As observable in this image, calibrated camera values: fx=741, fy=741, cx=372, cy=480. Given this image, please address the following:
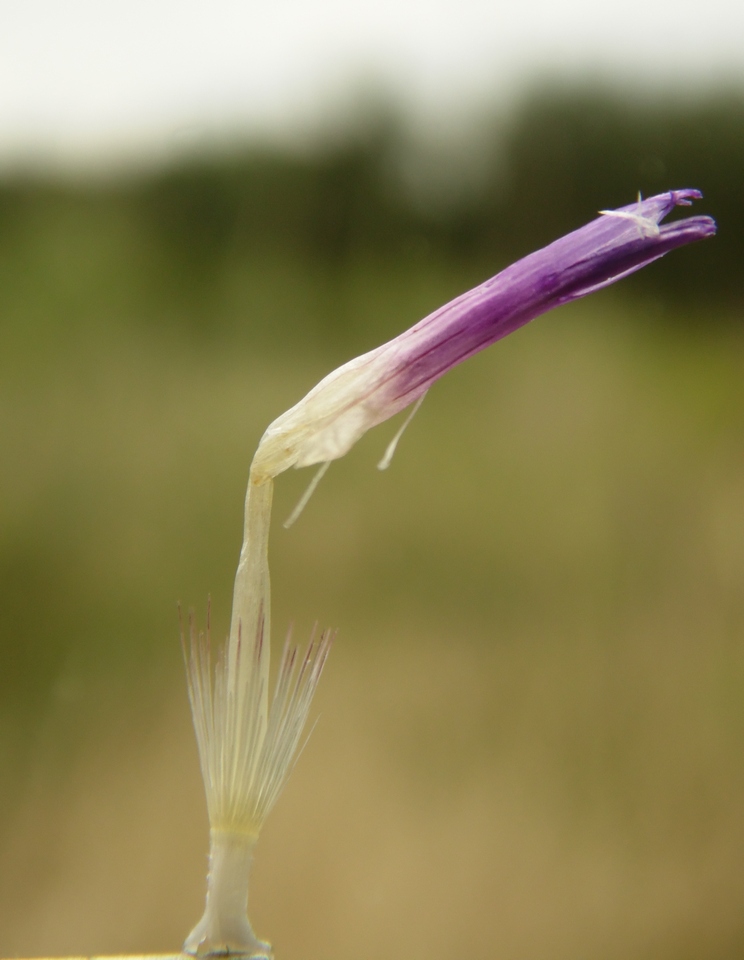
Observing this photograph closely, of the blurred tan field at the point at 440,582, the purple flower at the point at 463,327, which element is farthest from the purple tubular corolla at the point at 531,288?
the blurred tan field at the point at 440,582

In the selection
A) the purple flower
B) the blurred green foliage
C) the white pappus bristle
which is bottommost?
the white pappus bristle

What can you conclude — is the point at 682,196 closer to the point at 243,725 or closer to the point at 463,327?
the point at 463,327

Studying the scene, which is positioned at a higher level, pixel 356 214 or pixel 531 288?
pixel 356 214

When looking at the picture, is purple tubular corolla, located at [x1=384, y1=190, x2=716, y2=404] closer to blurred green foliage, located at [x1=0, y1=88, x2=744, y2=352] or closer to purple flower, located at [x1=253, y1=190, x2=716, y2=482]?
purple flower, located at [x1=253, y1=190, x2=716, y2=482]

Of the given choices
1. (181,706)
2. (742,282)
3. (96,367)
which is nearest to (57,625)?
(181,706)

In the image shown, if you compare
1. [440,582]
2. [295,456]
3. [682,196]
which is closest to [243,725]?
[295,456]

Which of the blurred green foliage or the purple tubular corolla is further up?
the blurred green foliage

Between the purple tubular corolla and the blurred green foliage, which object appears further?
the blurred green foliage

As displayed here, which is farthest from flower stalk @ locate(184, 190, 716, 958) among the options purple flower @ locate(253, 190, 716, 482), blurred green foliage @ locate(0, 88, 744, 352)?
blurred green foliage @ locate(0, 88, 744, 352)

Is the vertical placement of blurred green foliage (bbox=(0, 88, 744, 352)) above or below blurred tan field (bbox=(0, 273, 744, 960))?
above

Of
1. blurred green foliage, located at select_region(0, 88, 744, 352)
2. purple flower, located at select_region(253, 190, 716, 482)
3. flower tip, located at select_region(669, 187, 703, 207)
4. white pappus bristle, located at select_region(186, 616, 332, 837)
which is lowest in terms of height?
white pappus bristle, located at select_region(186, 616, 332, 837)
